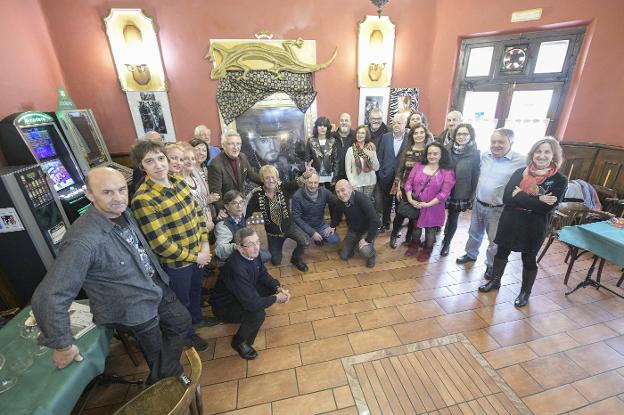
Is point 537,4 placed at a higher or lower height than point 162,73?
higher

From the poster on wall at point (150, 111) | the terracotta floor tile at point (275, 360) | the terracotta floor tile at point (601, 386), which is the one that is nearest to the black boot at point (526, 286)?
the terracotta floor tile at point (601, 386)

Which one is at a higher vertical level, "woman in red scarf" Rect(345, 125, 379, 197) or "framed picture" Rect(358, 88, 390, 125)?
"framed picture" Rect(358, 88, 390, 125)

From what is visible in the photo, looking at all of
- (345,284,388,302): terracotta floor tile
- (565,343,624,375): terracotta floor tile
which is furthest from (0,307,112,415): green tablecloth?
(565,343,624,375): terracotta floor tile

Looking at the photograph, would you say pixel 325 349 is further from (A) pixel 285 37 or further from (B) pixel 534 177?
(A) pixel 285 37

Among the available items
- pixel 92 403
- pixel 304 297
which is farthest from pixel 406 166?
pixel 92 403

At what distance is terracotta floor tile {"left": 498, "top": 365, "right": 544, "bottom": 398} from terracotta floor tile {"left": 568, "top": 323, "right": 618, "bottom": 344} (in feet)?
2.35

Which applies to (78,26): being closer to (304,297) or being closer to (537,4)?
(304,297)

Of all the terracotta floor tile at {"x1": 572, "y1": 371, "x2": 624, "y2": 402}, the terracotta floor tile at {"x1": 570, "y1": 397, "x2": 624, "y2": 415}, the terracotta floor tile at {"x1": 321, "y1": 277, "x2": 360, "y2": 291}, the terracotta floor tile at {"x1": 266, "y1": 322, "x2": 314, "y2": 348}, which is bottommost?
the terracotta floor tile at {"x1": 570, "y1": 397, "x2": 624, "y2": 415}

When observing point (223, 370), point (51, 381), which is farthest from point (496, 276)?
point (51, 381)

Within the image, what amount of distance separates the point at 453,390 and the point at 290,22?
5118mm

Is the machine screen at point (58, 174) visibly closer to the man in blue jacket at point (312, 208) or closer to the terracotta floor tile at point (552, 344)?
the man in blue jacket at point (312, 208)

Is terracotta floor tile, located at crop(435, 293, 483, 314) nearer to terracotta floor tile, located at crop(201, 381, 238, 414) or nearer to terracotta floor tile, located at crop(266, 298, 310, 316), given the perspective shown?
terracotta floor tile, located at crop(266, 298, 310, 316)

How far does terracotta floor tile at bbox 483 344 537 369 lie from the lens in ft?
6.98

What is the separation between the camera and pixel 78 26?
3.89 metres
